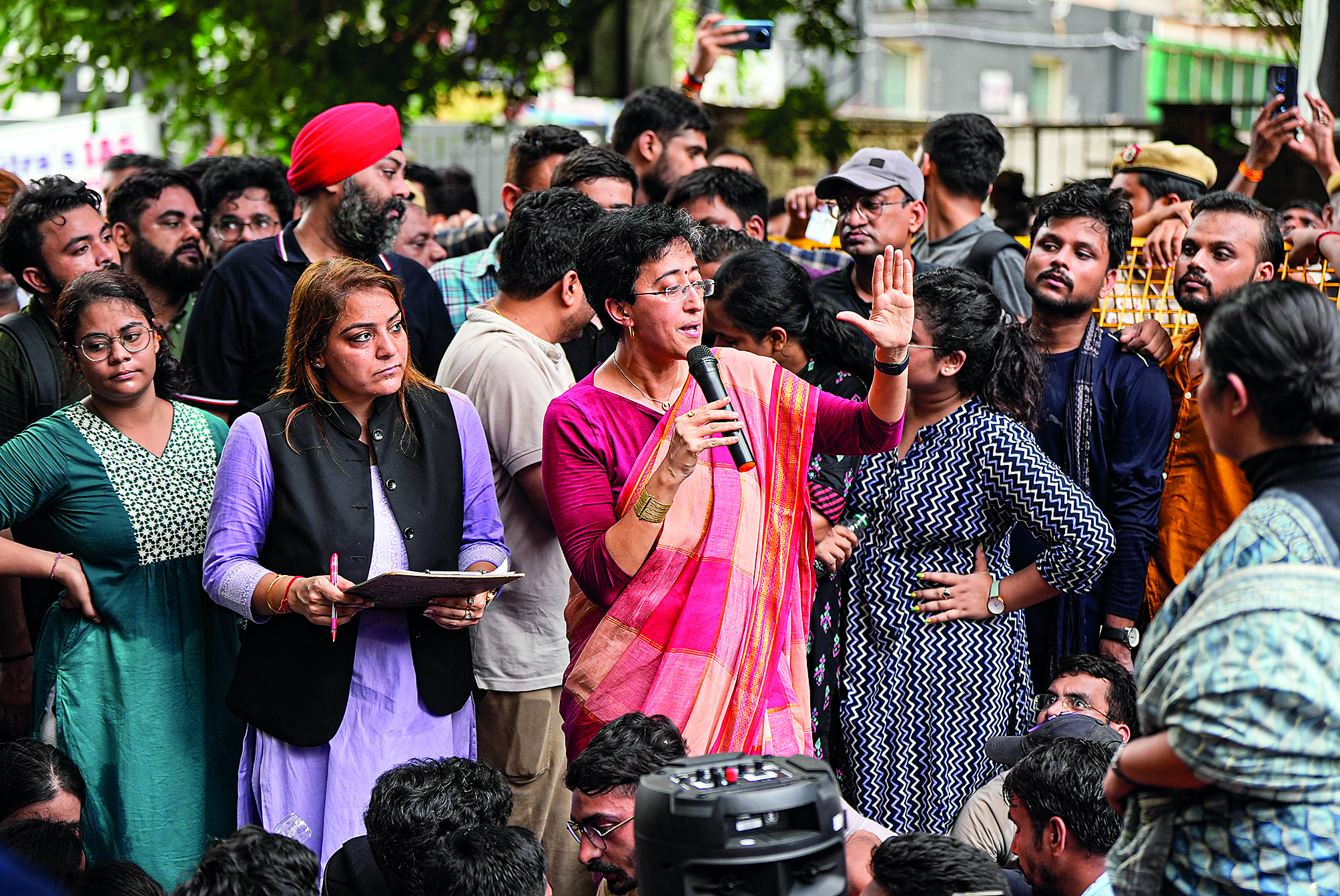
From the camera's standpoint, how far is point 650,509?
303 cm

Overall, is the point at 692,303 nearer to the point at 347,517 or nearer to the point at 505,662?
the point at 347,517

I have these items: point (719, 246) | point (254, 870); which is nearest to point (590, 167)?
point (719, 246)

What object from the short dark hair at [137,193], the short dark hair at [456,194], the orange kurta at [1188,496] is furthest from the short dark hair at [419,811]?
the short dark hair at [456,194]

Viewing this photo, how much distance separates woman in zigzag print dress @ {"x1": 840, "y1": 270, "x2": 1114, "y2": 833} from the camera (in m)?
3.69

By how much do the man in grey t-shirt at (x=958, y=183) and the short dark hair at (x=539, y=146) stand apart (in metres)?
1.36

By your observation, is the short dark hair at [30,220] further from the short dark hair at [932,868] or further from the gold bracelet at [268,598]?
the short dark hair at [932,868]

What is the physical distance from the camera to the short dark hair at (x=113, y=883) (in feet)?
9.53

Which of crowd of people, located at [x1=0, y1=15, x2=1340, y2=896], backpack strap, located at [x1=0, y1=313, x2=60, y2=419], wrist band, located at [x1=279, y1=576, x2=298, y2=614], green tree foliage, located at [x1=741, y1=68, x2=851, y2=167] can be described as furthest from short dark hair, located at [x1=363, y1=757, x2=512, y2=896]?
green tree foliage, located at [x1=741, y1=68, x2=851, y2=167]

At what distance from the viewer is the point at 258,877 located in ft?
8.57

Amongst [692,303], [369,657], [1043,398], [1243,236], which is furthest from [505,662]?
[1243,236]

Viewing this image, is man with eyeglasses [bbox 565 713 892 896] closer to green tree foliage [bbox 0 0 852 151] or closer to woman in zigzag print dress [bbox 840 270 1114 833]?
woman in zigzag print dress [bbox 840 270 1114 833]

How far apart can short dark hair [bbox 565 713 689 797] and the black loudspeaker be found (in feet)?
2.65

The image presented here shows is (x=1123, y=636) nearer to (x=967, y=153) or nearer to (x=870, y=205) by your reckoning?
(x=870, y=205)

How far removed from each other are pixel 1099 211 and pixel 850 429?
1602 millimetres
